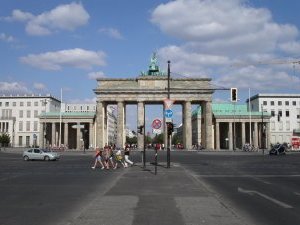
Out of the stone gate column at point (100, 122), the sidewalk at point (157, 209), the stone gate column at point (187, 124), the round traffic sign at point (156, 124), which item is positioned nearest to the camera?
the sidewalk at point (157, 209)

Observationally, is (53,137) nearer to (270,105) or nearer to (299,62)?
(299,62)

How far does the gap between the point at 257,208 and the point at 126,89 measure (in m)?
102

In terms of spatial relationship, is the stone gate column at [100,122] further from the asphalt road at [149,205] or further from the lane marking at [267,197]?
the lane marking at [267,197]

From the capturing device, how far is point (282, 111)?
170 metres

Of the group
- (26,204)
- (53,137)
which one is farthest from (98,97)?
(26,204)

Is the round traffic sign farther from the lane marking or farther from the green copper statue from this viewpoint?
the green copper statue

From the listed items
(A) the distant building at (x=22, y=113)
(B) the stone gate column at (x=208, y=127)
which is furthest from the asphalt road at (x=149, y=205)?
(A) the distant building at (x=22, y=113)

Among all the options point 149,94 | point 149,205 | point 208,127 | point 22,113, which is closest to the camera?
point 149,205

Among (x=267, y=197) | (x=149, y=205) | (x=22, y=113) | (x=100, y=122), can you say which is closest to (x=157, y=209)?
(x=149, y=205)

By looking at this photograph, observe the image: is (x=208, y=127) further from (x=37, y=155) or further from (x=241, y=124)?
(x=37, y=155)

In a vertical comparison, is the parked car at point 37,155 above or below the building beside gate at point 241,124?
below

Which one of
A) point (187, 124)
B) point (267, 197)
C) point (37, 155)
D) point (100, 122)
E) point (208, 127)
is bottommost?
point (267, 197)

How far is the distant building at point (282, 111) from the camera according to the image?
550 ft

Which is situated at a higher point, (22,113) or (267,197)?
(22,113)
